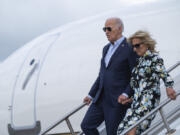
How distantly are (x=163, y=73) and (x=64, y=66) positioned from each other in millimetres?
3505

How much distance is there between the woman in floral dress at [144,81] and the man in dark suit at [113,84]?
19 cm

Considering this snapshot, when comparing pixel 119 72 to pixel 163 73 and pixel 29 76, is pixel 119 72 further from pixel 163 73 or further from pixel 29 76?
pixel 29 76

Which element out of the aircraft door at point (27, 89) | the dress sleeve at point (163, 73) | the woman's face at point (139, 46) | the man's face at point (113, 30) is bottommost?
the aircraft door at point (27, 89)

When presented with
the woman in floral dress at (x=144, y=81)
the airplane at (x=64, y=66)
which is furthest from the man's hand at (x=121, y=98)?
the airplane at (x=64, y=66)

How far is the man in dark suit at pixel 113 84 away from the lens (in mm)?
3668

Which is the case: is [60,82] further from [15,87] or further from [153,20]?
[153,20]

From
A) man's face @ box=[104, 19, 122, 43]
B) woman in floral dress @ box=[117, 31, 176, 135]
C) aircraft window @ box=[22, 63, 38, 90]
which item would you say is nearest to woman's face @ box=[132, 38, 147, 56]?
Answer: woman in floral dress @ box=[117, 31, 176, 135]

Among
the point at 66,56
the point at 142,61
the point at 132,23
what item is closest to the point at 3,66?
the point at 66,56

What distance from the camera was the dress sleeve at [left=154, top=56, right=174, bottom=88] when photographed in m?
3.17

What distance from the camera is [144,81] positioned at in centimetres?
332

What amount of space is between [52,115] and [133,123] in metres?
3.45

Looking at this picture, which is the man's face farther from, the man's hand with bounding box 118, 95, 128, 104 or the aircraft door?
the aircraft door

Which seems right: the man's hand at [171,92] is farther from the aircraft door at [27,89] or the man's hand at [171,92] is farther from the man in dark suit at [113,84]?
the aircraft door at [27,89]

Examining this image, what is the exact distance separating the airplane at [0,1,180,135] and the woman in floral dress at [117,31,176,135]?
→ 62.8 inches
